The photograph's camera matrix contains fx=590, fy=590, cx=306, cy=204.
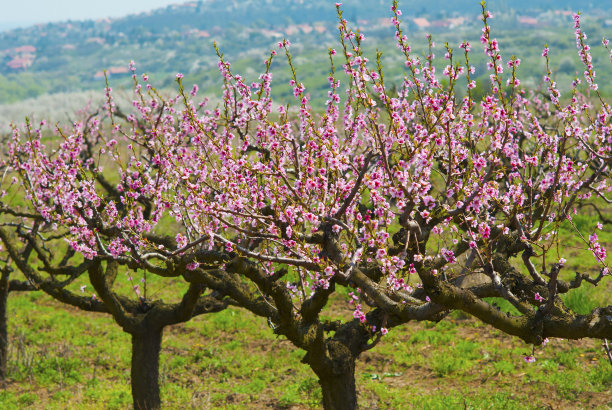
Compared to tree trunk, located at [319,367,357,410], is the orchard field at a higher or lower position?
lower

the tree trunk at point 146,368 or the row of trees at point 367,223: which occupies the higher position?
the row of trees at point 367,223

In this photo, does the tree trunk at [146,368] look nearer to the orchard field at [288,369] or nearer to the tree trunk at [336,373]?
the orchard field at [288,369]

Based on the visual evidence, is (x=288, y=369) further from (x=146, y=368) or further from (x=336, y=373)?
(x=336, y=373)

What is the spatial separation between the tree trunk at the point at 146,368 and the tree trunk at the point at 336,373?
12.9ft

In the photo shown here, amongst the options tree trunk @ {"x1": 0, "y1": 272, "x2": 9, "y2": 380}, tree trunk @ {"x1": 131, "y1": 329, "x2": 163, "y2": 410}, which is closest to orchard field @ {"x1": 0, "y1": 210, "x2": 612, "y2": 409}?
tree trunk @ {"x1": 0, "y1": 272, "x2": 9, "y2": 380}

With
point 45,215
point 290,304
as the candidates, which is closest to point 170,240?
point 45,215

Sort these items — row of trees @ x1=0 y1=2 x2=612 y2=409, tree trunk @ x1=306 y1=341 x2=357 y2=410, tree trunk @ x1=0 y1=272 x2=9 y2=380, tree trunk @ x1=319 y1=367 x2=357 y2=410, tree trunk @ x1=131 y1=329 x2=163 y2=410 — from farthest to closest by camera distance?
tree trunk @ x1=0 y1=272 x2=9 y2=380 < tree trunk @ x1=131 y1=329 x2=163 y2=410 < tree trunk @ x1=319 y1=367 x2=357 y2=410 < tree trunk @ x1=306 y1=341 x2=357 y2=410 < row of trees @ x1=0 y1=2 x2=612 y2=409

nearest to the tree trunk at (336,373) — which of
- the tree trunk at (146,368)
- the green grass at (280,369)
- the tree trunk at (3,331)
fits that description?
the green grass at (280,369)

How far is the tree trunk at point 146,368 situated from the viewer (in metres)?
10.5

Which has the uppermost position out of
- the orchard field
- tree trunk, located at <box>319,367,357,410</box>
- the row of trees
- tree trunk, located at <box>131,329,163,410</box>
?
the row of trees

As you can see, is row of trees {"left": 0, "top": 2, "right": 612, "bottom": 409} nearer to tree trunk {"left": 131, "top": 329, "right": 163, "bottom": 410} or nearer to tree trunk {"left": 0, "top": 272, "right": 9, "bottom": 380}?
tree trunk {"left": 131, "top": 329, "right": 163, "bottom": 410}

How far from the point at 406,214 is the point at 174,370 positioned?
10.9 metres

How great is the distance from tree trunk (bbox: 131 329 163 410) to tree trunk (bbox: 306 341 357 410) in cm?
393

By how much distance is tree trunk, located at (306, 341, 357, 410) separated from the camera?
24.9ft
